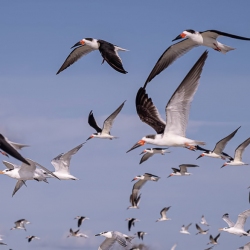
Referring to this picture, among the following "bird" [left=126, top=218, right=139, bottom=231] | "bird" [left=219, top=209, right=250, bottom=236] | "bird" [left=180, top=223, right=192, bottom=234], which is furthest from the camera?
"bird" [left=180, top=223, right=192, bottom=234]

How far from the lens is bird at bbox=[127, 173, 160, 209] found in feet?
139

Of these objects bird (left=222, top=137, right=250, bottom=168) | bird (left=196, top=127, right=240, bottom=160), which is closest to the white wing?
bird (left=196, top=127, right=240, bottom=160)

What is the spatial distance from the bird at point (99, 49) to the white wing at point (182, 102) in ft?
5.58

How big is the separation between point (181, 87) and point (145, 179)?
868 inches

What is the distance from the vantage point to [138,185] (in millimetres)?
42844

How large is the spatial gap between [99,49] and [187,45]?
3161mm

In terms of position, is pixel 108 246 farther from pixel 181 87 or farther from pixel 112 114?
pixel 181 87

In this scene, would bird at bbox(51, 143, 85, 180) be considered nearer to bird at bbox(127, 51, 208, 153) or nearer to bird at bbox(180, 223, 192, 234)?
bird at bbox(127, 51, 208, 153)

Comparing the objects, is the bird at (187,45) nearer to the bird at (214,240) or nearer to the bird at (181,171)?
the bird at (181,171)

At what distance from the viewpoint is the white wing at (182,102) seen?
20500 mm

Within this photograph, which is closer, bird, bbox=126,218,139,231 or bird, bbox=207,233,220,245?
bird, bbox=126,218,139,231

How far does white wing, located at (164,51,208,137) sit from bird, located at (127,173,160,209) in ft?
68.0

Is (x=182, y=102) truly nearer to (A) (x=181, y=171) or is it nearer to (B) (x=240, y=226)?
(B) (x=240, y=226)

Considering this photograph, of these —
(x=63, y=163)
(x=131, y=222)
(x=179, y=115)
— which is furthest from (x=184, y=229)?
(x=179, y=115)
